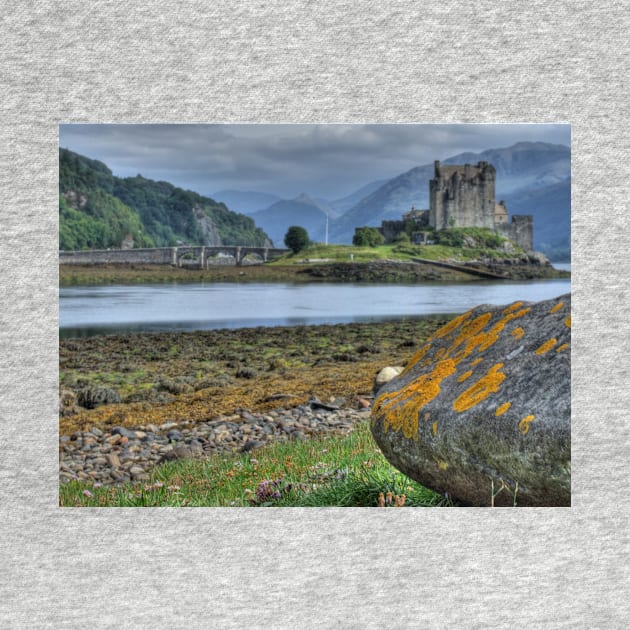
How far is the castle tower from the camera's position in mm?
5391

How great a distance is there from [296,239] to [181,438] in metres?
1.97

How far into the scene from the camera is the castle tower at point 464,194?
539cm

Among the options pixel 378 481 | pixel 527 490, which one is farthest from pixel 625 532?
pixel 378 481

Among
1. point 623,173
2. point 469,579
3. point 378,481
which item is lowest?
point 469,579

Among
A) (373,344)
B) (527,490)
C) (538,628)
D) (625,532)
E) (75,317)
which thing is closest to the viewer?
(527,490)

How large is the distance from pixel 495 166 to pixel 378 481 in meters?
2.63

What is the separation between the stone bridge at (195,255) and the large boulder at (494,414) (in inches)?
76.7

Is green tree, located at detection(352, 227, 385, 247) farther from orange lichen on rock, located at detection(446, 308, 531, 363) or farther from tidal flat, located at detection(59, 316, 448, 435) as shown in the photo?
orange lichen on rock, located at detection(446, 308, 531, 363)

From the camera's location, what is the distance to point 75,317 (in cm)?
514

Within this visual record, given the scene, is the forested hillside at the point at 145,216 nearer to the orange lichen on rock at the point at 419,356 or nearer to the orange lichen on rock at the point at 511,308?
the orange lichen on rock at the point at 419,356

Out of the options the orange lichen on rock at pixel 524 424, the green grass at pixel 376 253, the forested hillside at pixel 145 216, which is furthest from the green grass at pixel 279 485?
the forested hillside at pixel 145 216

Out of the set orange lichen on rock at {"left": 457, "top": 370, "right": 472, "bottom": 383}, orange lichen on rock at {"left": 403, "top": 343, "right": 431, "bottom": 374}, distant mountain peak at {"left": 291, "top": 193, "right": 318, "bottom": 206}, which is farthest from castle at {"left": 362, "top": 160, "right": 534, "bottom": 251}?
orange lichen on rock at {"left": 457, "top": 370, "right": 472, "bottom": 383}

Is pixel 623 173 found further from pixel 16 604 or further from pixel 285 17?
pixel 16 604

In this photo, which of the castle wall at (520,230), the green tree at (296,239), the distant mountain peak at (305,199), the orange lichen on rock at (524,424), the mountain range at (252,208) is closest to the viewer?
the orange lichen on rock at (524,424)
